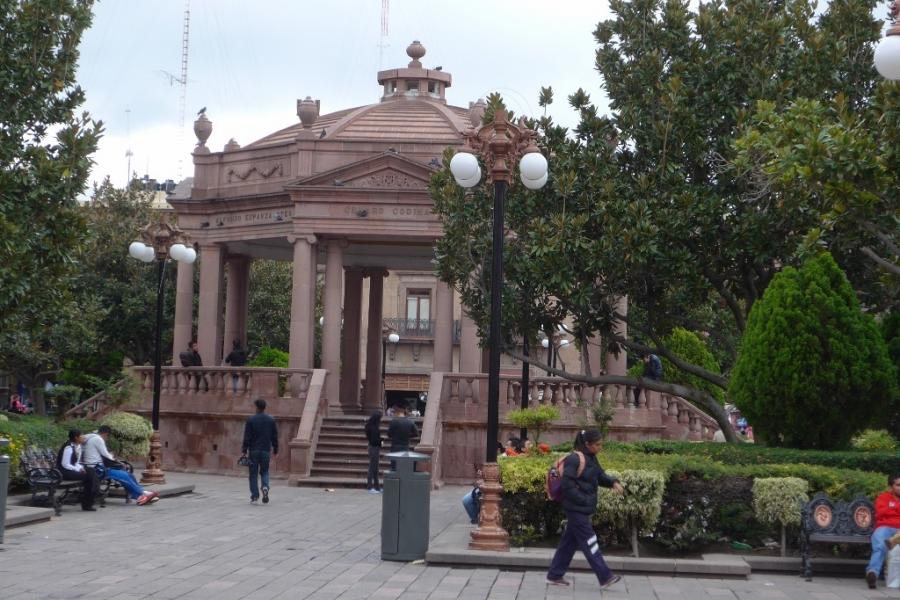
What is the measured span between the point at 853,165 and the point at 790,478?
3690mm

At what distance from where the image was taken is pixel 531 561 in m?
14.4

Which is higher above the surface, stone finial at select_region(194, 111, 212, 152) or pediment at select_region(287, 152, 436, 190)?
stone finial at select_region(194, 111, 212, 152)

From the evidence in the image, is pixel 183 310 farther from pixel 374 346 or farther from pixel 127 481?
pixel 127 481

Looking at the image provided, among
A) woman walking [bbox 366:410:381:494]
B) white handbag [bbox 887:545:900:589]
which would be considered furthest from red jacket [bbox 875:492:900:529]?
woman walking [bbox 366:410:381:494]

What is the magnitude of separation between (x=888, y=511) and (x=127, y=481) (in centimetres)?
1258

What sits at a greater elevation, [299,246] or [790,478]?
[299,246]

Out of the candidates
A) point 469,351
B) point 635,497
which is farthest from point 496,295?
point 469,351

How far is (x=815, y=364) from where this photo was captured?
1816 cm

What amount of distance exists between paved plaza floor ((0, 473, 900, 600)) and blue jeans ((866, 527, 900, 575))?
0.26 metres

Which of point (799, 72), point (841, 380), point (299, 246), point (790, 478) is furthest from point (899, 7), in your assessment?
point (299, 246)

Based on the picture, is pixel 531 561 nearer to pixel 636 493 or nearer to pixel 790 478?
pixel 636 493

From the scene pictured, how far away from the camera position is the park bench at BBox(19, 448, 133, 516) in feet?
63.0

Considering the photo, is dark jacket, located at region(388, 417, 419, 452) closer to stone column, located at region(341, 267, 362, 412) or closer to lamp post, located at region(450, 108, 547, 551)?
lamp post, located at region(450, 108, 547, 551)

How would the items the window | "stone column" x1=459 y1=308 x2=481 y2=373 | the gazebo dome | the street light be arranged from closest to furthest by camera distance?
the street light, "stone column" x1=459 y1=308 x2=481 y2=373, the gazebo dome, the window
